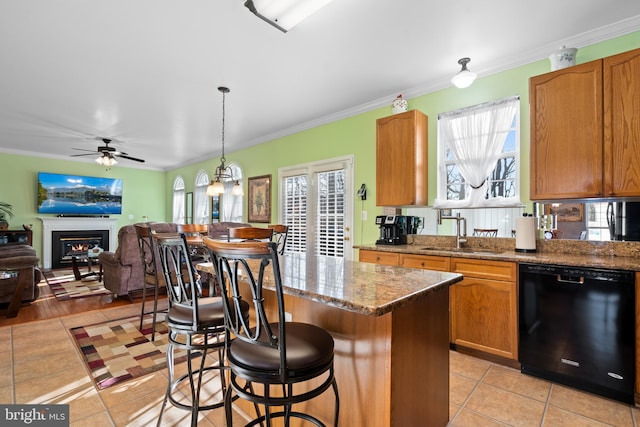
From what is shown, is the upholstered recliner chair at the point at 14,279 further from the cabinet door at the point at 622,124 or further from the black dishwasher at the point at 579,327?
the cabinet door at the point at 622,124

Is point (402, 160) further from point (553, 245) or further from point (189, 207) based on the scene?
point (189, 207)

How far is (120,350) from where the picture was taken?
2.74 meters

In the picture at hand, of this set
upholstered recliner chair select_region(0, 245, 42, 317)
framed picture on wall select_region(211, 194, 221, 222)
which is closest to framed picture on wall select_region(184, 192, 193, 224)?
framed picture on wall select_region(211, 194, 221, 222)

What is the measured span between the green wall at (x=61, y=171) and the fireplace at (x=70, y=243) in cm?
30

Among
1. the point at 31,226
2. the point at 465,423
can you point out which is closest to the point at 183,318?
the point at 465,423

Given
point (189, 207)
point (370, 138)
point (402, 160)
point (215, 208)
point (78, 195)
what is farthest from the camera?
point (189, 207)

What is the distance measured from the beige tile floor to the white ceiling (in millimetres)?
2757

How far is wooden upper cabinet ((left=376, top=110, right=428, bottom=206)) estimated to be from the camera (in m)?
3.37

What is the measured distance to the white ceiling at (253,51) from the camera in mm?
2318

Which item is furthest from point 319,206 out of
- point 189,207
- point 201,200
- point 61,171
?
point 61,171

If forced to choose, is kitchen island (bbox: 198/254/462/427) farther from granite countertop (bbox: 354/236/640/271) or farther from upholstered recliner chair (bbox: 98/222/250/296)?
upholstered recliner chair (bbox: 98/222/250/296)

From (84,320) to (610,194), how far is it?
17.0ft

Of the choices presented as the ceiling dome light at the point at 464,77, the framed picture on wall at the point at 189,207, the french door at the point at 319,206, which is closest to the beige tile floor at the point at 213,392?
the french door at the point at 319,206

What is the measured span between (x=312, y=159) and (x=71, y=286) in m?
4.62
